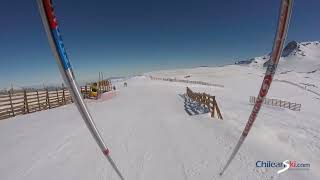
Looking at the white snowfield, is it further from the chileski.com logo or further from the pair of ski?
the pair of ski

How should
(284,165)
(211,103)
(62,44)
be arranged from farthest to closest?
(211,103)
(284,165)
(62,44)

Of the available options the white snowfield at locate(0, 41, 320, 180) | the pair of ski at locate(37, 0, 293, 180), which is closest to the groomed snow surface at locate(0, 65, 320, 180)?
the white snowfield at locate(0, 41, 320, 180)

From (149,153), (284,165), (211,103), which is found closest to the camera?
(284,165)

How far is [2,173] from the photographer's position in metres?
5.26

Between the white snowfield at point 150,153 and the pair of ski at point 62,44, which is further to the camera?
the white snowfield at point 150,153

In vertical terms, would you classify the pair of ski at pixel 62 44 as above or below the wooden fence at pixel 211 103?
above

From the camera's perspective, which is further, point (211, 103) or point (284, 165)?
point (211, 103)

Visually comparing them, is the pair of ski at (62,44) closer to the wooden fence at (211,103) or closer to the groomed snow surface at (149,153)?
the groomed snow surface at (149,153)

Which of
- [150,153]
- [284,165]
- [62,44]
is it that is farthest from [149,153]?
[62,44]

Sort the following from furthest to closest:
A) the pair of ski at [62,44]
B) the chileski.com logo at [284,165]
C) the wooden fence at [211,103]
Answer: the wooden fence at [211,103] → the chileski.com logo at [284,165] → the pair of ski at [62,44]

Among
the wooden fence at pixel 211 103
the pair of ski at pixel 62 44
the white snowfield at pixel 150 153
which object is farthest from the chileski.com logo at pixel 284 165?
the wooden fence at pixel 211 103

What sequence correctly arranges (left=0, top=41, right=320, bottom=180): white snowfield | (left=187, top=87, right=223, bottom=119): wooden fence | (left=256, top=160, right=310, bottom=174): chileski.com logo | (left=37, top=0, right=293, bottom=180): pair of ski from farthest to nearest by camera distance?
(left=187, top=87, right=223, bottom=119): wooden fence < (left=256, top=160, right=310, bottom=174): chileski.com logo < (left=0, top=41, right=320, bottom=180): white snowfield < (left=37, top=0, right=293, bottom=180): pair of ski

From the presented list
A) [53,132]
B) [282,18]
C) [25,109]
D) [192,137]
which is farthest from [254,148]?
[25,109]

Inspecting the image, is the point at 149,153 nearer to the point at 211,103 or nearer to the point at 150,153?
the point at 150,153
